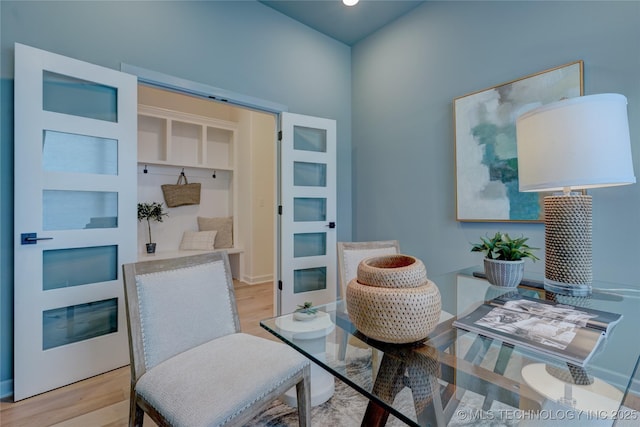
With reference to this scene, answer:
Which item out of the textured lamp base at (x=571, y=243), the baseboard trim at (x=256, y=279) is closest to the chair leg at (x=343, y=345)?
the textured lamp base at (x=571, y=243)

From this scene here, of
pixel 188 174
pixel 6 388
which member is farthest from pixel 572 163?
pixel 188 174

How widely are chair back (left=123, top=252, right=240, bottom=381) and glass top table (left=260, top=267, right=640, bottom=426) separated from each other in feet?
1.77

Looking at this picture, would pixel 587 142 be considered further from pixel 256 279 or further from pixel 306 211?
pixel 256 279

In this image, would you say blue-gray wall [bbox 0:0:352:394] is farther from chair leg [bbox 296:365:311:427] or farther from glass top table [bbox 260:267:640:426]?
glass top table [bbox 260:267:640:426]

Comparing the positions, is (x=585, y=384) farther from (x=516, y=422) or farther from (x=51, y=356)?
(x=51, y=356)

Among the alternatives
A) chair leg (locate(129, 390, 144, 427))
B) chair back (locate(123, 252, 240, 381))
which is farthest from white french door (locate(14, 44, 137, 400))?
chair leg (locate(129, 390, 144, 427))

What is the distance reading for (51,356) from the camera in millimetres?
1804

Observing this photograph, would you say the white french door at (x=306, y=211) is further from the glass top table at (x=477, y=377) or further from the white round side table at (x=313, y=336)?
Answer: the glass top table at (x=477, y=377)

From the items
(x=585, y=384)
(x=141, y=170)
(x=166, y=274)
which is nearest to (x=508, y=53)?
(x=585, y=384)

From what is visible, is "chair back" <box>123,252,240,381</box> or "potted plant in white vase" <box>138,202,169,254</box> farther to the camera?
"potted plant in white vase" <box>138,202,169,254</box>

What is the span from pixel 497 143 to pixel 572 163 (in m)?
1.24

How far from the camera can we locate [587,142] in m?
1.15

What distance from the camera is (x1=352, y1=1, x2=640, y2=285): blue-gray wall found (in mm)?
1778

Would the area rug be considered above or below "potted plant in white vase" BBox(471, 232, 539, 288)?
below
